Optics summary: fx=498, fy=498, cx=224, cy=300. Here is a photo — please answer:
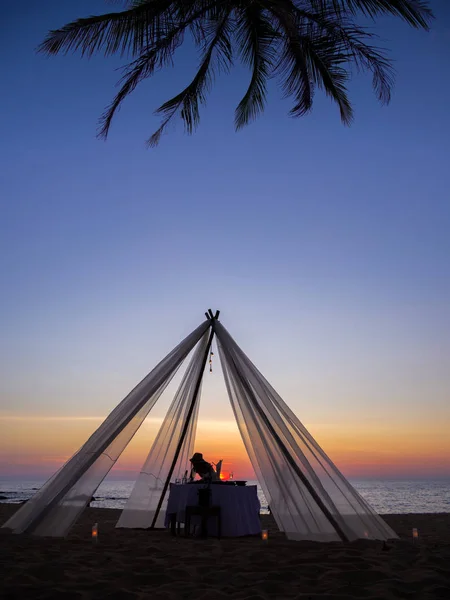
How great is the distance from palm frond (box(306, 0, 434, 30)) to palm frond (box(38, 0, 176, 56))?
2.01 m

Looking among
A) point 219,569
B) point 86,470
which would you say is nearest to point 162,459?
point 86,470

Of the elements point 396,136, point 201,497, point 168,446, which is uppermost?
point 396,136

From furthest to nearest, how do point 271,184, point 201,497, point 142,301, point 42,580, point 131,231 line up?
point 142,301
point 131,231
point 271,184
point 201,497
point 42,580

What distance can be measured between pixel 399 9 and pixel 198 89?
2.47 metres

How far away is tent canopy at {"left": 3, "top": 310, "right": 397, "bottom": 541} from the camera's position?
5703 mm

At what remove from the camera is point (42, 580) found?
3779 mm

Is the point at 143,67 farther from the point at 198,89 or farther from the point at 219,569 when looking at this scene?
the point at 219,569

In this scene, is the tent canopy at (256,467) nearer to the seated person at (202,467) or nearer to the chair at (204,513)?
the chair at (204,513)

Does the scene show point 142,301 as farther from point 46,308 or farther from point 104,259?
point 46,308

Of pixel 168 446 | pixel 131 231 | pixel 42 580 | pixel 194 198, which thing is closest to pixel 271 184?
pixel 194 198

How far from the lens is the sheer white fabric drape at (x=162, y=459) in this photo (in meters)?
7.82

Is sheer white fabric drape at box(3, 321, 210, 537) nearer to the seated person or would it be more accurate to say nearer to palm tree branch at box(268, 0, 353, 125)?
the seated person

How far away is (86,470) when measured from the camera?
5941 mm

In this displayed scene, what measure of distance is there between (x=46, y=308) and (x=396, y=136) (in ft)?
25.9
